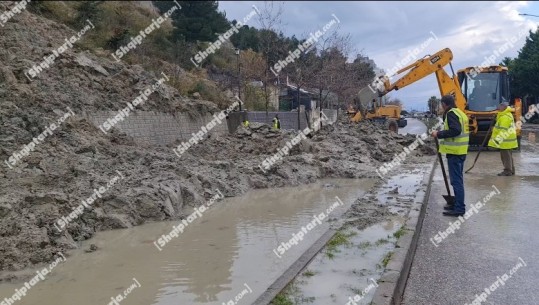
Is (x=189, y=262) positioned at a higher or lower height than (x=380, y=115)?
lower

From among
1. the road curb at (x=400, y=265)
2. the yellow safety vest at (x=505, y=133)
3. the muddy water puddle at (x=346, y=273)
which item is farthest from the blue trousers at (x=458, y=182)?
the yellow safety vest at (x=505, y=133)

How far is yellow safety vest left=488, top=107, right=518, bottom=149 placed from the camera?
11977 millimetres

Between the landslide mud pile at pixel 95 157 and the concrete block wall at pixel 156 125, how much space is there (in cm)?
34

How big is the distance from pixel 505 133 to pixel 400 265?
8.44 meters

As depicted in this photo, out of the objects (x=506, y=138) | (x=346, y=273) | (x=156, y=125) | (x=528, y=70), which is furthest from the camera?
(x=528, y=70)

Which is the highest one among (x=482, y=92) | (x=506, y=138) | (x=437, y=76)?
(x=437, y=76)

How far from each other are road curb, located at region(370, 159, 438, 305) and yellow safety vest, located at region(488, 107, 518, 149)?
5218 mm

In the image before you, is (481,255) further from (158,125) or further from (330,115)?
(330,115)

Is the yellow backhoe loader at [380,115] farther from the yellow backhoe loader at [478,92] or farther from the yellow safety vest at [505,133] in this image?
the yellow safety vest at [505,133]

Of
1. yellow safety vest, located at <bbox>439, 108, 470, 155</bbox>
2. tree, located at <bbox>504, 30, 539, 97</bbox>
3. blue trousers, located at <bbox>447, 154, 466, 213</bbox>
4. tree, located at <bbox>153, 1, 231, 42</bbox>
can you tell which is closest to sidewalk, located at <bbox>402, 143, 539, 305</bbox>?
blue trousers, located at <bbox>447, 154, 466, 213</bbox>

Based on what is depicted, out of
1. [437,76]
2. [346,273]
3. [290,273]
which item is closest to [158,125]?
[437,76]

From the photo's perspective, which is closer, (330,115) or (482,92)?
(482,92)

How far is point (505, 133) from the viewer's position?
A: 1205 centimetres

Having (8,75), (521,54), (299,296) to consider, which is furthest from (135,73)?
(521,54)
